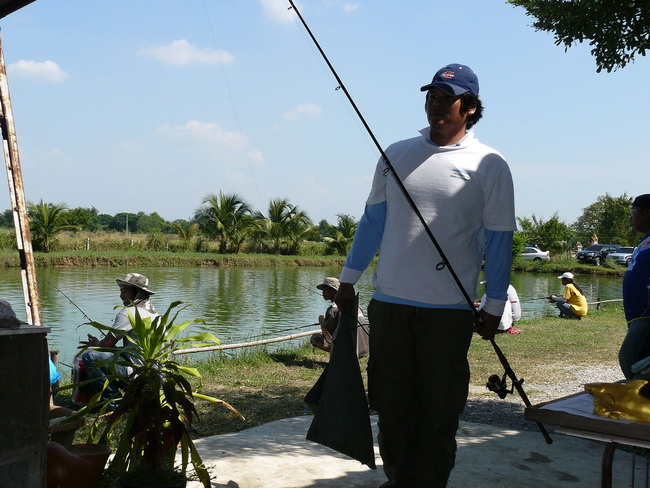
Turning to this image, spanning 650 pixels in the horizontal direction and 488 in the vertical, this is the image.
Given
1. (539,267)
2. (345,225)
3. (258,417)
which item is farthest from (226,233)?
(258,417)

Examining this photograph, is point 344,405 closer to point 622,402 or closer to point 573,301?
point 622,402

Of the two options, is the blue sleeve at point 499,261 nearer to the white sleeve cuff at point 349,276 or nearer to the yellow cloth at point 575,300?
the white sleeve cuff at point 349,276

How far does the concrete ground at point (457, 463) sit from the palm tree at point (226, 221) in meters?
37.1

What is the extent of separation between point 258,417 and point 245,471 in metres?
1.66

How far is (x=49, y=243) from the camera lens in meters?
34.9

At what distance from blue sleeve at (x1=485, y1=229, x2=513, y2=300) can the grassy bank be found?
102 inches

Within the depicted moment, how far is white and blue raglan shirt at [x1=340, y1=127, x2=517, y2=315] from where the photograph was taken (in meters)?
3.00

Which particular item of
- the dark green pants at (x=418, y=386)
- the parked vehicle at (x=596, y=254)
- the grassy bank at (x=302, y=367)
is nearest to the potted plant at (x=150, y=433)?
the dark green pants at (x=418, y=386)

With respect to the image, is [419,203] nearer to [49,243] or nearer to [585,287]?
[585,287]

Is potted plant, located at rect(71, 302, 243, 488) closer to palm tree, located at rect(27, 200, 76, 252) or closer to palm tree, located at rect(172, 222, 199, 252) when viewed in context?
palm tree, located at rect(27, 200, 76, 252)

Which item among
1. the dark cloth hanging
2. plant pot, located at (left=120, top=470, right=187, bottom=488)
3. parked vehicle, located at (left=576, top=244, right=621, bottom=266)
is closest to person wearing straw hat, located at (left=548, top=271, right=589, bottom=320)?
the dark cloth hanging

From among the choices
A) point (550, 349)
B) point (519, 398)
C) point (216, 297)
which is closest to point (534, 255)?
point (216, 297)

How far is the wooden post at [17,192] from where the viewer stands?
16.6 ft

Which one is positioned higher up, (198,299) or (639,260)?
(639,260)
